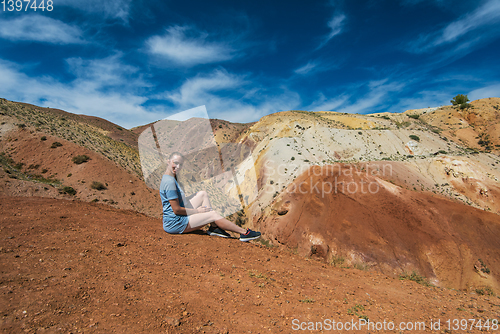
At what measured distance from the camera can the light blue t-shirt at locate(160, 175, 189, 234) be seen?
5.07 meters

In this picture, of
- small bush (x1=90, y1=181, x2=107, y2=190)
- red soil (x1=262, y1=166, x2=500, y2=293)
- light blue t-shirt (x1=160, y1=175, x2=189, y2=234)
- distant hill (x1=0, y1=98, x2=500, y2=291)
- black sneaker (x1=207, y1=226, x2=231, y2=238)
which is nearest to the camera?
light blue t-shirt (x1=160, y1=175, x2=189, y2=234)

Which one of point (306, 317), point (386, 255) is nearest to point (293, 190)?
point (386, 255)

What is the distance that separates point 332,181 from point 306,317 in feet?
40.3

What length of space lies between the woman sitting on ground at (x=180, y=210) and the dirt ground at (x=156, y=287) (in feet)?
0.91

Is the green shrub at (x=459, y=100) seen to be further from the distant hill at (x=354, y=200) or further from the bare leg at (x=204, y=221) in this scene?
the bare leg at (x=204, y=221)

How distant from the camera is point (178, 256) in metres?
4.40

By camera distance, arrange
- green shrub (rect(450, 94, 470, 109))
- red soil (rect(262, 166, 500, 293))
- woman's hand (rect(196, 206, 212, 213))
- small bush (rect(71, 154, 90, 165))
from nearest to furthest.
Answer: woman's hand (rect(196, 206, 212, 213))
red soil (rect(262, 166, 500, 293))
small bush (rect(71, 154, 90, 165))
green shrub (rect(450, 94, 470, 109))

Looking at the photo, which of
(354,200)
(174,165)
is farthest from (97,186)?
(354,200)

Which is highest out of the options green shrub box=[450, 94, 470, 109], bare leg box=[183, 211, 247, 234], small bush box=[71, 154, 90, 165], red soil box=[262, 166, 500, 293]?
green shrub box=[450, 94, 470, 109]

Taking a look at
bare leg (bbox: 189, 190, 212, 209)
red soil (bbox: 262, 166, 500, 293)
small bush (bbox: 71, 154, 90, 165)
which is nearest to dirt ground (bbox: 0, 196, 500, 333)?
bare leg (bbox: 189, 190, 212, 209)

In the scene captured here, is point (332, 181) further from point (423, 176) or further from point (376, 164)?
point (423, 176)

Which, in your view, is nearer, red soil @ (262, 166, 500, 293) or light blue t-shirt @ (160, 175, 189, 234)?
light blue t-shirt @ (160, 175, 189, 234)

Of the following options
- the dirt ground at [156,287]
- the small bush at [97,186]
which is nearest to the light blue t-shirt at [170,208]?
the dirt ground at [156,287]

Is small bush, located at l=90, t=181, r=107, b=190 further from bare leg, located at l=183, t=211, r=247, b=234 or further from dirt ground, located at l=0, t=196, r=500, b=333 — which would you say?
bare leg, located at l=183, t=211, r=247, b=234
